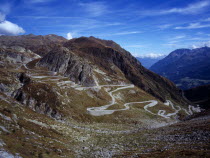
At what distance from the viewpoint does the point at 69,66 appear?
408ft

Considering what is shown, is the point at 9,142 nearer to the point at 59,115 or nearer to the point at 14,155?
the point at 14,155

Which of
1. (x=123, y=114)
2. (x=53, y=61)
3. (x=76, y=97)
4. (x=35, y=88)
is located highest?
(x=53, y=61)

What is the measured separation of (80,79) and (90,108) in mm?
35866

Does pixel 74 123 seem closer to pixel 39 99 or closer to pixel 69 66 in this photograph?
pixel 39 99

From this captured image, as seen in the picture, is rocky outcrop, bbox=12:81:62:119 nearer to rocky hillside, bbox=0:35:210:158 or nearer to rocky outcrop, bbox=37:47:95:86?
rocky hillside, bbox=0:35:210:158

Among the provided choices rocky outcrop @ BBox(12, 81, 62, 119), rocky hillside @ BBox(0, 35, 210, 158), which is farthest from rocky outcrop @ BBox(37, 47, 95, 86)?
rocky outcrop @ BBox(12, 81, 62, 119)

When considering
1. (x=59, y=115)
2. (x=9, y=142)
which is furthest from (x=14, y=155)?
(x=59, y=115)

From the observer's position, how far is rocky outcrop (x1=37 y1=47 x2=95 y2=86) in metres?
111

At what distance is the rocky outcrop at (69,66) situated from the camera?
11106cm

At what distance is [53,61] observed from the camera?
12812 centimetres

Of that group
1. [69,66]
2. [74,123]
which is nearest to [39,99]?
[74,123]

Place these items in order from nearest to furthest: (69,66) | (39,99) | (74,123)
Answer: (74,123) < (39,99) < (69,66)

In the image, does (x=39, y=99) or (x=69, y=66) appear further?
(x=69, y=66)

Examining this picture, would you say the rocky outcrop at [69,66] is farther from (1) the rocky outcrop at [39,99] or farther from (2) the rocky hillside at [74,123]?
(1) the rocky outcrop at [39,99]
